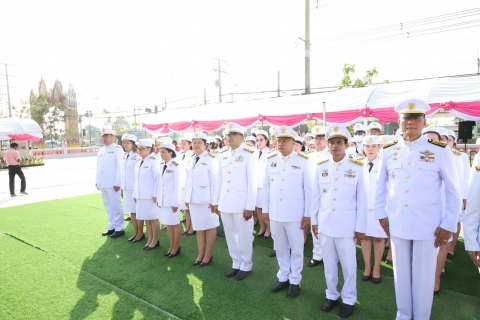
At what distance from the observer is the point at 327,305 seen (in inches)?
123

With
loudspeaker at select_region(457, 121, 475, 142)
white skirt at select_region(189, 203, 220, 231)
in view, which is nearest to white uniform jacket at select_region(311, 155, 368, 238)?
white skirt at select_region(189, 203, 220, 231)

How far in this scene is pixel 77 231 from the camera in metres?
6.22

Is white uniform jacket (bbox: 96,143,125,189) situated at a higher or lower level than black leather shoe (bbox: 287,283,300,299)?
higher

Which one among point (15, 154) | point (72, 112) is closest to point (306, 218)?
point (15, 154)

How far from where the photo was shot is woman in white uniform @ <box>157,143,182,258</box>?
475 centimetres

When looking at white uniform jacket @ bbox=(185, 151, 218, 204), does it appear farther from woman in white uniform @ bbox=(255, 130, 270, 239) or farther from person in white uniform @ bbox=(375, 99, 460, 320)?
person in white uniform @ bbox=(375, 99, 460, 320)

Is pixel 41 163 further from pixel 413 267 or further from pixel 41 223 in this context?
pixel 413 267

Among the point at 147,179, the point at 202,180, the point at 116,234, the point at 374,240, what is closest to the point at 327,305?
the point at 374,240

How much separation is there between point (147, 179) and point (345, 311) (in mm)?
3562

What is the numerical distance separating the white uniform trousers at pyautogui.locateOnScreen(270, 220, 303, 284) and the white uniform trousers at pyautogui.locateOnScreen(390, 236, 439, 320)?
3.38 ft

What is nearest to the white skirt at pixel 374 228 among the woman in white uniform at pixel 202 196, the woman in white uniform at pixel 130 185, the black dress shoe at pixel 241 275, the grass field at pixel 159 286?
the grass field at pixel 159 286

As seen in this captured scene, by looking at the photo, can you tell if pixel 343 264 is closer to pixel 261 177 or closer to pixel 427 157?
pixel 427 157

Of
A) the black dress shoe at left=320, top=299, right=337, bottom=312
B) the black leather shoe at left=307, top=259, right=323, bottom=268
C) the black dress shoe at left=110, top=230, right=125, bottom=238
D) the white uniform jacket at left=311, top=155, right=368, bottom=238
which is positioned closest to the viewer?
the white uniform jacket at left=311, top=155, right=368, bottom=238

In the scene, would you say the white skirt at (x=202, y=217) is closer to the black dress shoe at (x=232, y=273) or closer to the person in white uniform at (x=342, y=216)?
the black dress shoe at (x=232, y=273)
